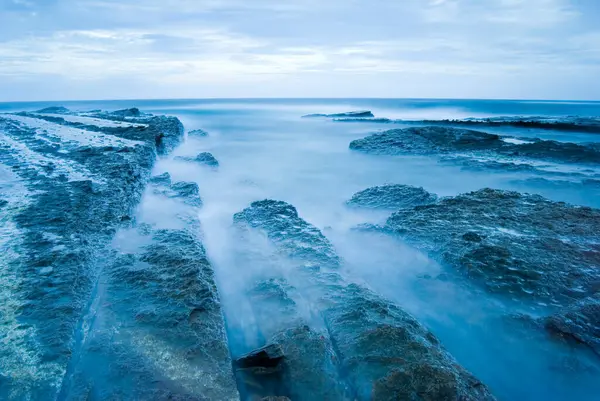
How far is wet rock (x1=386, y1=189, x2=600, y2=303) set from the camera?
4.01 m

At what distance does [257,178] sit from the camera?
10.2 m

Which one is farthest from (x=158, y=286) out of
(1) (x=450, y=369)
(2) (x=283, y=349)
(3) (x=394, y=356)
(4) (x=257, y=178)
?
(4) (x=257, y=178)

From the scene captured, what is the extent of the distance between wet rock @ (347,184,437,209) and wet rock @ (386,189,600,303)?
0.47 m

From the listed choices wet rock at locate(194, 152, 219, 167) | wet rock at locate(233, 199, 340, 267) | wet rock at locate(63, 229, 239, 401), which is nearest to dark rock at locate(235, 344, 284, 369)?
wet rock at locate(63, 229, 239, 401)

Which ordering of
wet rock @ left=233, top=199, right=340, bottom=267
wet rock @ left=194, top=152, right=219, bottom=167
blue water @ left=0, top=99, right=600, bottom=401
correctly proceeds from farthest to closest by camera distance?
1. wet rock @ left=194, top=152, right=219, bottom=167
2. wet rock @ left=233, top=199, right=340, bottom=267
3. blue water @ left=0, top=99, right=600, bottom=401

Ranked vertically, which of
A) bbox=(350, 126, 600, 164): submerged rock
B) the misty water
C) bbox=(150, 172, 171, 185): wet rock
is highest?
bbox=(350, 126, 600, 164): submerged rock

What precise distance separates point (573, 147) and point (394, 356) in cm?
1405

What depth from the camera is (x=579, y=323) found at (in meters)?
3.35

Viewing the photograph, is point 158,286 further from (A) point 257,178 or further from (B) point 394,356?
(A) point 257,178

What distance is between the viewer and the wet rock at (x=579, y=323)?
125 inches

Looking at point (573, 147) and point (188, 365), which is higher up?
point (573, 147)

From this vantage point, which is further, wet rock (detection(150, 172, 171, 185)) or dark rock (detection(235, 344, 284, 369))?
wet rock (detection(150, 172, 171, 185))

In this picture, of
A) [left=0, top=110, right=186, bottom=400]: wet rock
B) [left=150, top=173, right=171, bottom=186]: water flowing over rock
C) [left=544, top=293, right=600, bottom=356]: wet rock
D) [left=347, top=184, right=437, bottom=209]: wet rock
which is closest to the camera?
[left=0, top=110, right=186, bottom=400]: wet rock

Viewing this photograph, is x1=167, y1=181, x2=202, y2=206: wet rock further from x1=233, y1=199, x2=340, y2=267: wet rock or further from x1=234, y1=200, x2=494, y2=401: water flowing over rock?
x1=234, y1=200, x2=494, y2=401: water flowing over rock
